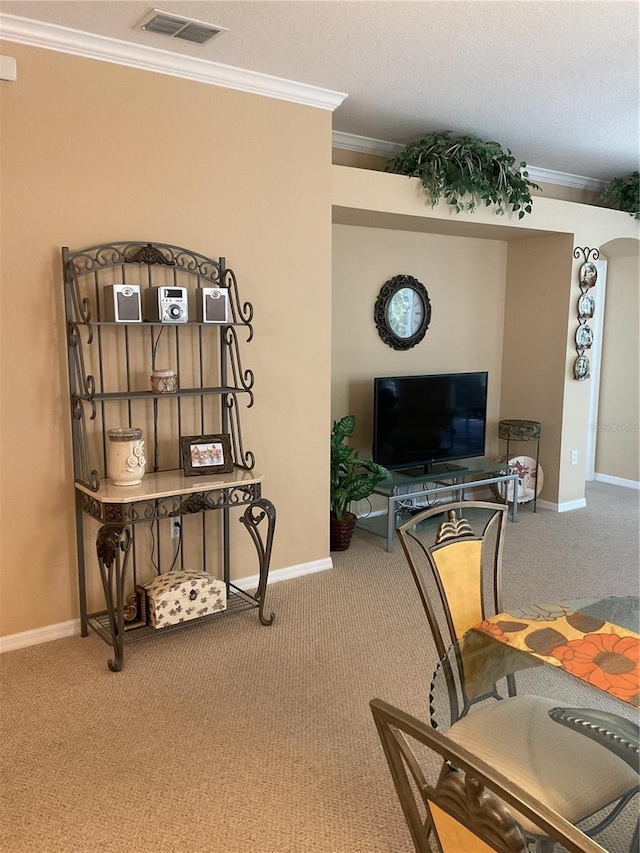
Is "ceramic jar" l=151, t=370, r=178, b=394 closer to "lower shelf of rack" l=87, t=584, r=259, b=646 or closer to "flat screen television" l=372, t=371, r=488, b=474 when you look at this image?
"lower shelf of rack" l=87, t=584, r=259, b=646

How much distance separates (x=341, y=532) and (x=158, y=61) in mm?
2818

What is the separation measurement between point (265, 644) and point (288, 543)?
0.83 meters

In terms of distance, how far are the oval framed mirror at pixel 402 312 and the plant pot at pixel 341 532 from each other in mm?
1420

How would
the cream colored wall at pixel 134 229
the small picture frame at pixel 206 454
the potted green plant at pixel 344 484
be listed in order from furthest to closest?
1. the potted green plant at pixel 344 484
2. the small picture frame at pixel 206 454
3. the cream colored wall at pixel 134 229

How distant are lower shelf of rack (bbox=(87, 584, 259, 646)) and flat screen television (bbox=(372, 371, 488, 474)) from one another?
1599 mm

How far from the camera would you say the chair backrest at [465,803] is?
0.93 meters

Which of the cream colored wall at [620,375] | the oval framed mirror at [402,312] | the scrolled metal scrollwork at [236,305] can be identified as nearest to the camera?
the scrolled metal scrollwork at [236,305]

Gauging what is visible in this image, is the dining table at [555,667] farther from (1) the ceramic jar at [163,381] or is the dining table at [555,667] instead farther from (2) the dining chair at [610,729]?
(1) the ceramic jar at [163,381]

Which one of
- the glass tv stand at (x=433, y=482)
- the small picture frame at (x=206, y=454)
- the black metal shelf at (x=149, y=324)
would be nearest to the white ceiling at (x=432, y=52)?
the black metal shelf at (x=149, y=324)

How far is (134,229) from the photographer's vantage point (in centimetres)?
324

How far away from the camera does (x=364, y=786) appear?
2.24m

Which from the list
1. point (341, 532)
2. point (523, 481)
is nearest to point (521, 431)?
point (523, 481)

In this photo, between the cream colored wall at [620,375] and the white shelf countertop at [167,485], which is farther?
the cream colored wall at [620,375]

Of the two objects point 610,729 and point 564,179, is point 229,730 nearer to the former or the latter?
point 610,729
